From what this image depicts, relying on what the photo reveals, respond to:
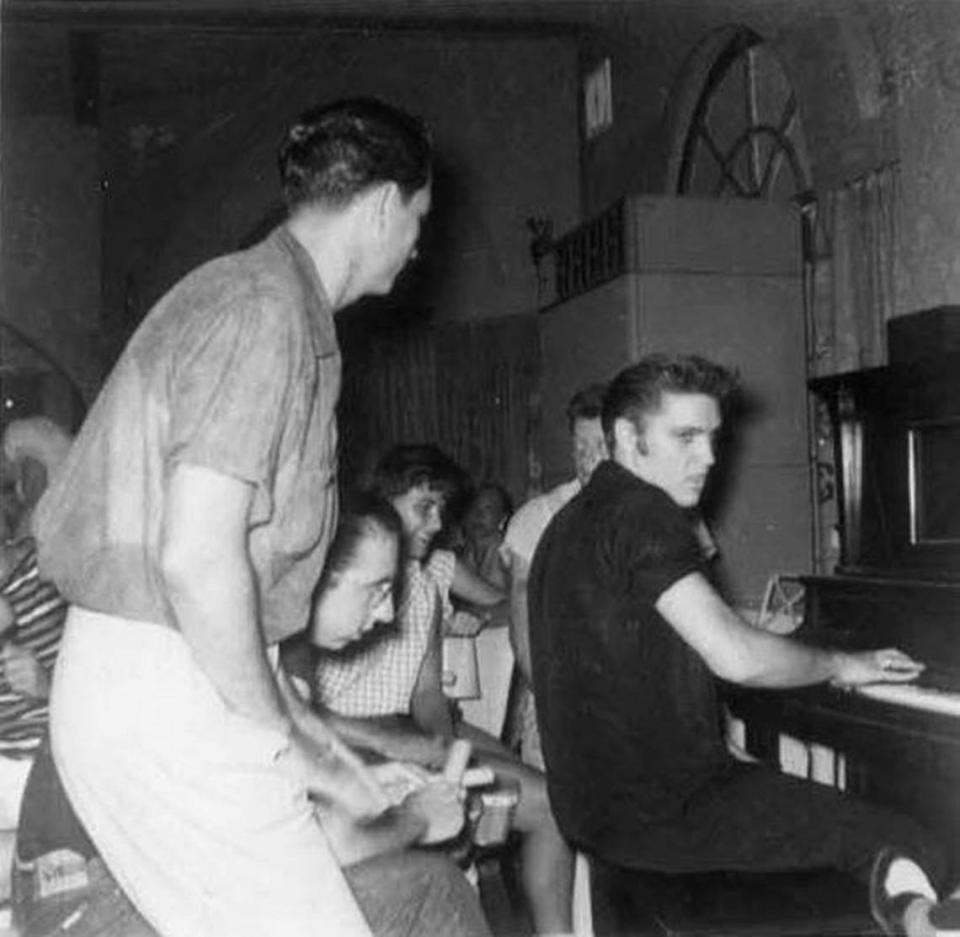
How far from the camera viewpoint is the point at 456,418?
7832 millimetres

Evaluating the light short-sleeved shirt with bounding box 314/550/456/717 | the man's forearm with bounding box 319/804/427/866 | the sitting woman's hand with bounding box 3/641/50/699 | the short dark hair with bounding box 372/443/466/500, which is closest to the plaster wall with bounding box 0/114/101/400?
the short dark hair with bounding box 372/443/466/500

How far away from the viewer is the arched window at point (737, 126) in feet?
18.1

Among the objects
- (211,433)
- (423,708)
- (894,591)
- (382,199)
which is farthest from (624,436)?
(211,433)

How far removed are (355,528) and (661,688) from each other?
67 cm

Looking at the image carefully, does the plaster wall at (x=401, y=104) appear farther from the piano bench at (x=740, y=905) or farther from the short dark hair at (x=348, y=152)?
the short dark hair at (x=348, y=152)

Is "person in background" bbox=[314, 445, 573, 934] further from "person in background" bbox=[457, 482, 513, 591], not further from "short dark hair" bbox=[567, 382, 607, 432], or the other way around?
"person in background" bbox=[457, 482, 513, 591]

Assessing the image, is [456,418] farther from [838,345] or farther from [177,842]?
[177,842]

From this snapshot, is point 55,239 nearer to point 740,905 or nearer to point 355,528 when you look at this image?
point 355,528

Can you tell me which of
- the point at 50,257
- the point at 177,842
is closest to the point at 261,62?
the point at 50,257

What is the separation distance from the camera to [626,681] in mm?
2543

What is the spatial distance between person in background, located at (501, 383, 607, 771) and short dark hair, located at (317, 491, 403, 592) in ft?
4.71

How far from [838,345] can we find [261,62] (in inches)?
199

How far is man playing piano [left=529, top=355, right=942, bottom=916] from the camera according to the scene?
2.41 metres

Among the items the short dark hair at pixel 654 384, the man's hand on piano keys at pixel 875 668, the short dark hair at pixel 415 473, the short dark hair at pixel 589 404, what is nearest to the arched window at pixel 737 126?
the short dark hair at pixel 589 404
